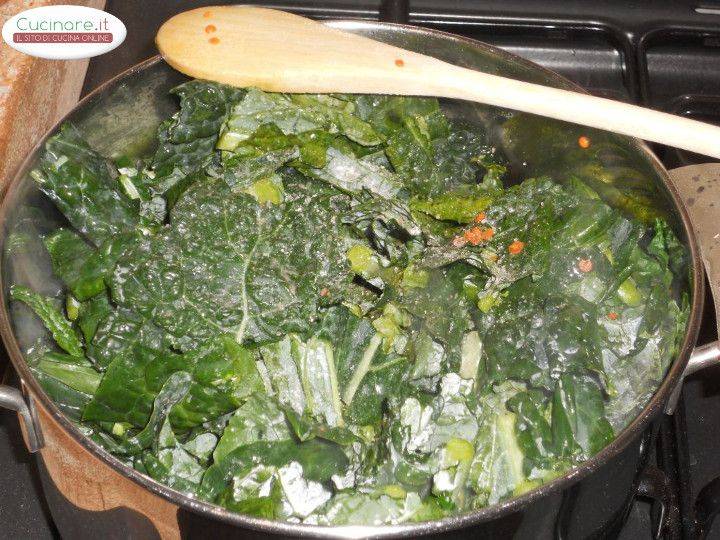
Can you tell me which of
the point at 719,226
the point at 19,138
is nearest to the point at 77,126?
the point at 19,138

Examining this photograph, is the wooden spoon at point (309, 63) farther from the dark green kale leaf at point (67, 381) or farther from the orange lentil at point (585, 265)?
the dark green kale leaf at point (67, 381)

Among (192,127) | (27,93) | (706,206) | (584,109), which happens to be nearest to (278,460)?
(192,127)

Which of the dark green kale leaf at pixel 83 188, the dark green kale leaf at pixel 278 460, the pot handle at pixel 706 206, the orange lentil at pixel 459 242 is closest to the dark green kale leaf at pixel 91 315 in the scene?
the dark green kale leaf at pixel 83 188

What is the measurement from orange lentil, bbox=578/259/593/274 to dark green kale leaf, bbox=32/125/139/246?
859mm

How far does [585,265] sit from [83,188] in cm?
94

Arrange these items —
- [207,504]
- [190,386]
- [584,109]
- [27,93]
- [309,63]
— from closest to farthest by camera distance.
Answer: [207,504] → [190,386] → [584,109] → [309,63] → [27,93]

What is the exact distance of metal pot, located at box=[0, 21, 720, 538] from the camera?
956mm

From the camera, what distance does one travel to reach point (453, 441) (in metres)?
1.24

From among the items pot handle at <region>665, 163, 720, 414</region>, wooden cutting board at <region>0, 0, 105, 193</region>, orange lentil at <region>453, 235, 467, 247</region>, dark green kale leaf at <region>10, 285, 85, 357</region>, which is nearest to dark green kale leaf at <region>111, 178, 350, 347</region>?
dark green kale leaf at <region>10, 285, 85, 357</region>

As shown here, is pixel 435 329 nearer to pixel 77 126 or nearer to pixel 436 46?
pixel 436 46

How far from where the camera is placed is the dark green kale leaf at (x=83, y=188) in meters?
1.36

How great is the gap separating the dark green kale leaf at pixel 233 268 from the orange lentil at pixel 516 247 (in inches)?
12.7

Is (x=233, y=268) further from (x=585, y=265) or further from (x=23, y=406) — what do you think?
(x=585, y=265)

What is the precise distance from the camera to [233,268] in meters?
1.38
